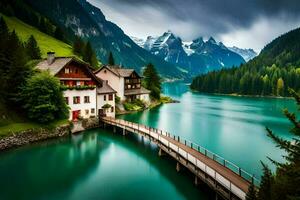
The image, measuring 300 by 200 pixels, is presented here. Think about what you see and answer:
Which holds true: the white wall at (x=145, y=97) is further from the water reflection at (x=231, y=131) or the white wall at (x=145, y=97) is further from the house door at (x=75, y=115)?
the house door at (x=75, y=115)

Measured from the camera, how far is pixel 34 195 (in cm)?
2631

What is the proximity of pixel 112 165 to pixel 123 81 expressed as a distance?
48.7 m

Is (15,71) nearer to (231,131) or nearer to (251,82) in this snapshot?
(231,131)

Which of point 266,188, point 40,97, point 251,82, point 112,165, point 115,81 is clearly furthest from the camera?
point 251,82

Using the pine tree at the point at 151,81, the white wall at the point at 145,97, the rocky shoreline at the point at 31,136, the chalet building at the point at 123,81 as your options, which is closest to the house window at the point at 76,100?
the rocky shoreline at the point at 31,136

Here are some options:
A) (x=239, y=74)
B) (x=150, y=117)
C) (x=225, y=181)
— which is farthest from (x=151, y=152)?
(x=239, y=74)

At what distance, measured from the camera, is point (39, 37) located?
124m

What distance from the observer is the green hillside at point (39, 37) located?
111562 mm

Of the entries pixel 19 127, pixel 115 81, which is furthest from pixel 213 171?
pixel 115 81

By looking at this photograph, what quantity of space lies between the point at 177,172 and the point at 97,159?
1120cm

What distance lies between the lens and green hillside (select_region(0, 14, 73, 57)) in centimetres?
11156

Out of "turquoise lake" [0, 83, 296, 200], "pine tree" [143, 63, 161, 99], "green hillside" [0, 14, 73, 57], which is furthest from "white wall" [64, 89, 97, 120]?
"green hillside" [0, 14, 73, 57]

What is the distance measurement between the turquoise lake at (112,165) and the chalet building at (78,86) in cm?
489

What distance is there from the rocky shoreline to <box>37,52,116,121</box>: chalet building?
15.4 ft
